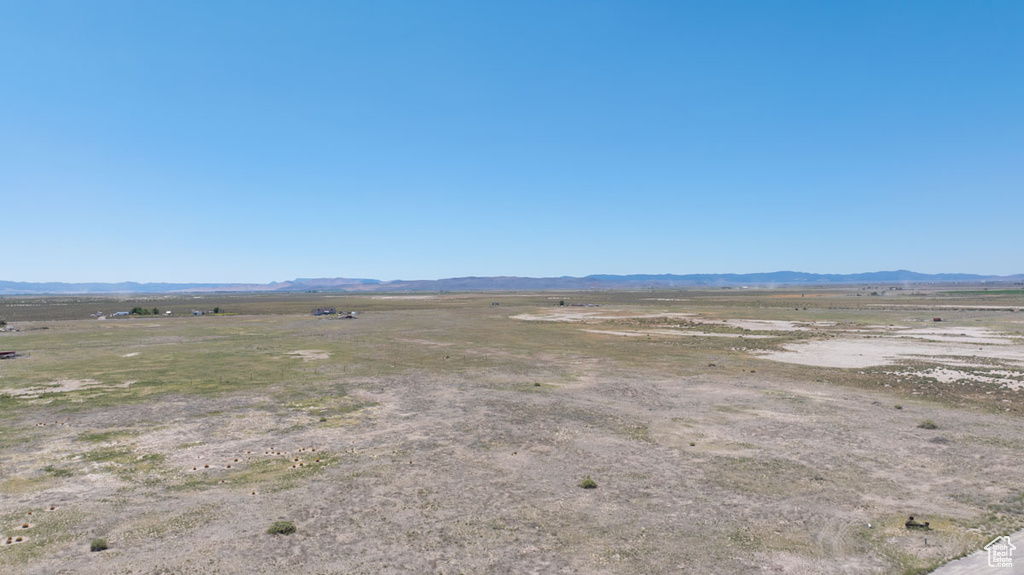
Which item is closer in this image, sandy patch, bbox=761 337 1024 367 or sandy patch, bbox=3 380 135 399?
sandy patch, bbox=3 380 135 399

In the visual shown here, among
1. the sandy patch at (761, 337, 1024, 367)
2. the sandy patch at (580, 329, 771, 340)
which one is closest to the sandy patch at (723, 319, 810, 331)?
the sandy patch at (580, 329, 771, 340)

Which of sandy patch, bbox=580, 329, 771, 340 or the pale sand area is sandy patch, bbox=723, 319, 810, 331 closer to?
sandy patch, bbox=580, 329, 771, 340

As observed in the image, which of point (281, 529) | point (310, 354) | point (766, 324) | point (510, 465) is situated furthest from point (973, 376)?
point (310, 354)

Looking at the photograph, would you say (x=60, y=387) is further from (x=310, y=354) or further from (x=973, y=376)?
(x=973, y=376)

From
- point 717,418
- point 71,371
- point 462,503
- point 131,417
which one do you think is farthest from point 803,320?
point 71,371

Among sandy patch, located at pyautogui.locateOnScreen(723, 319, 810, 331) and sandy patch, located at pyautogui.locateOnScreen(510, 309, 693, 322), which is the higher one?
sandy patch, located at pyautogui.locateOnScreen(723, 319, 810, 331)

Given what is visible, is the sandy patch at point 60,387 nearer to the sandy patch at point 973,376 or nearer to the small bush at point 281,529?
the small bush at point 281,529

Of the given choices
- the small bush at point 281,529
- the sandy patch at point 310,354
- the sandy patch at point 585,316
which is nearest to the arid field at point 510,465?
the small bush at point 281,529
